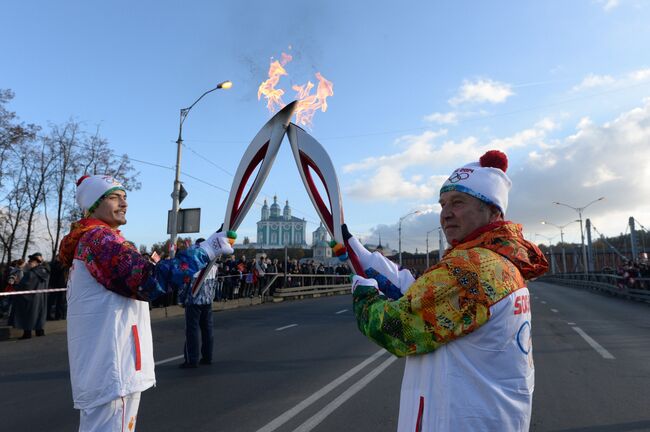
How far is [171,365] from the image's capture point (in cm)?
751

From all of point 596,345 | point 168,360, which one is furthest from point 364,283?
point 596,345

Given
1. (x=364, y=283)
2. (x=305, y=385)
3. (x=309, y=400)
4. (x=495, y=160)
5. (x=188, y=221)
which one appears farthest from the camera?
(x=188, y=221)

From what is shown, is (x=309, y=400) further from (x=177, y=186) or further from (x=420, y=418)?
(x=177, y=186)

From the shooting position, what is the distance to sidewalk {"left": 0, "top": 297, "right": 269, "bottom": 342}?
1078 cm

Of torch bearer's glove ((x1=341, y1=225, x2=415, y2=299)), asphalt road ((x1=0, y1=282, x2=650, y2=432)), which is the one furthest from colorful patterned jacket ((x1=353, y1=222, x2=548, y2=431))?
asphalt road ((x1=0, y1=282, x2=650, y2=432))

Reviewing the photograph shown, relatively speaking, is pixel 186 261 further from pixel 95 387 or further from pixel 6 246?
pixel 6 246

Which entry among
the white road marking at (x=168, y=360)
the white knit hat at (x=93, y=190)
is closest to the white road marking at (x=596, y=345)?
the white road marking at (x=168, y=360)

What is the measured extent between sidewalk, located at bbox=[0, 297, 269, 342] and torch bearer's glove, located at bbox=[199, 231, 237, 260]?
18.2 ft

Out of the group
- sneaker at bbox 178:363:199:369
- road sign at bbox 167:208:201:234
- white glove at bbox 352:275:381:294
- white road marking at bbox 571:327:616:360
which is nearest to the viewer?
white glove at bbox 352:275:381:294

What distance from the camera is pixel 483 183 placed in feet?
6.34

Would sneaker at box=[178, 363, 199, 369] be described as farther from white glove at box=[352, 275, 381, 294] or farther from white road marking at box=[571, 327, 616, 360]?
white road marking at box=[571, 327, 616, 360]

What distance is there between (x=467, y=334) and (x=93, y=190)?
7.16ft

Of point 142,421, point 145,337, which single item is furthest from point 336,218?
point 142,421

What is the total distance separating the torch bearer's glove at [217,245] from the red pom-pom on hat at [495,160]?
1494 millimetres
